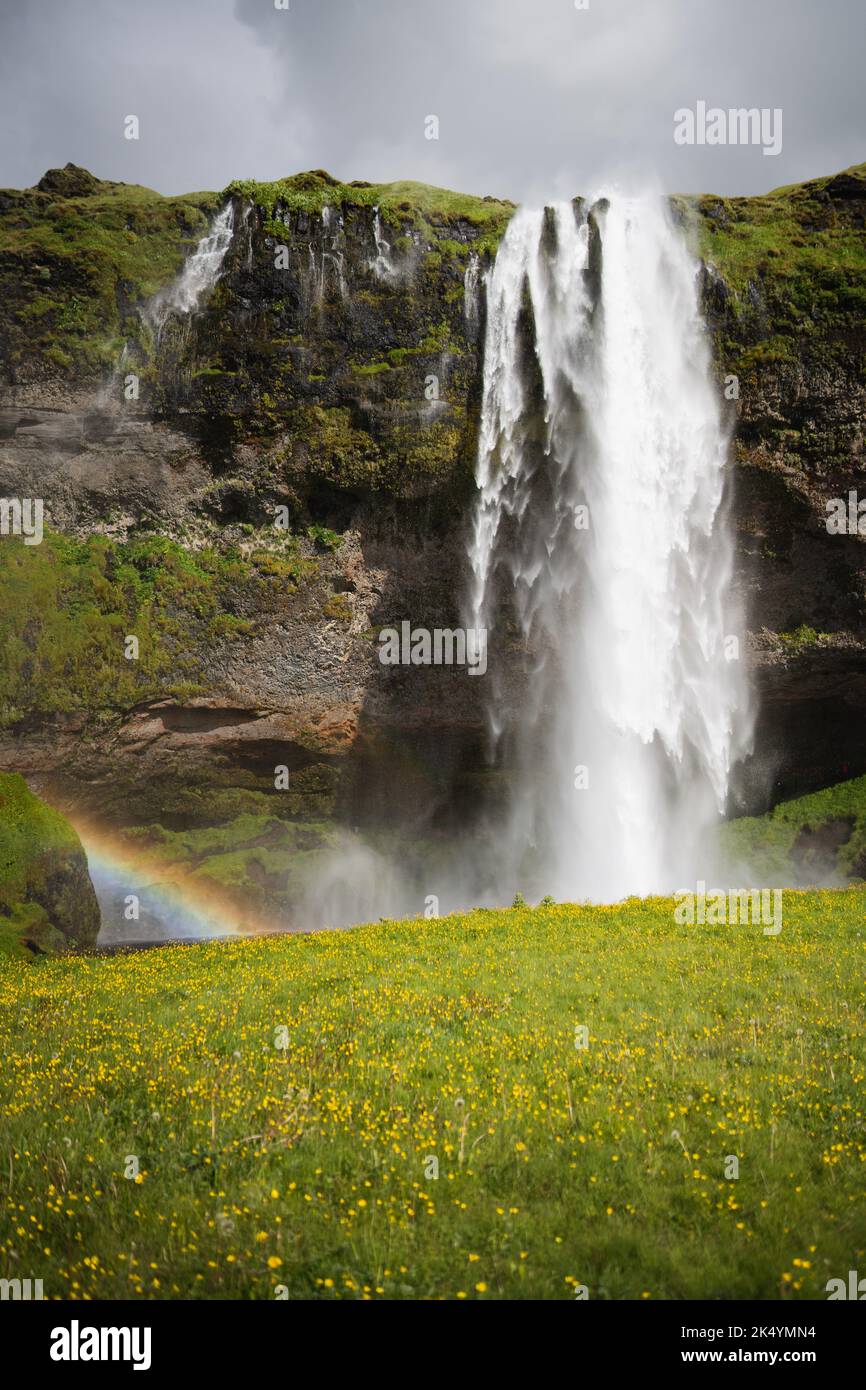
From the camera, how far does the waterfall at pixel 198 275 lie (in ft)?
100

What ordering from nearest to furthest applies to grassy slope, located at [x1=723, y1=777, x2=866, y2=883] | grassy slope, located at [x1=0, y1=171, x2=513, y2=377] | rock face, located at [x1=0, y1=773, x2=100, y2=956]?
rock face, located at [x1=0, y1=773, x2=100, y2=956] < grassy slope, located at [x1=0, y1=171, x2=513, y2=377] < grassy slope, located at [x1=723, y1=777, x2=866, y2=883]

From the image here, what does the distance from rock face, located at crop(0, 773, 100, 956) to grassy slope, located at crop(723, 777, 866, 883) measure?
78.2 feet

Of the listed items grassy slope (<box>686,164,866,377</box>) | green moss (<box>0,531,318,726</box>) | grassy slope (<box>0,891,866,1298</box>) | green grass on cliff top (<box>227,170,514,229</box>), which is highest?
green grass on cliff top (<box>227,170,514,229</box>)

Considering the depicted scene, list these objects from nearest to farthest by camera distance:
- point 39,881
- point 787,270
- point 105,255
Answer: point 39,881 < point 787,270 < point 105,255

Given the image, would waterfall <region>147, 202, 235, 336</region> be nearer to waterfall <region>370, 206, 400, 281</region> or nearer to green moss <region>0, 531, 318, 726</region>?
waterfall <region>370, 206, 400, 281</region>

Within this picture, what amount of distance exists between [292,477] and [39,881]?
59.6 ft

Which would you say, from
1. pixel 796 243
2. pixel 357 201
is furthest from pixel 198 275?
pixel 796 243

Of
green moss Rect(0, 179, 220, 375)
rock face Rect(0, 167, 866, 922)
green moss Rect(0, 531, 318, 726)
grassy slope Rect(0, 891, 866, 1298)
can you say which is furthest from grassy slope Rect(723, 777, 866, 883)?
green moss Rect(0, 179, 220, 375)

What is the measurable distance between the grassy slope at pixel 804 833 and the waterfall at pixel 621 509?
241 cm

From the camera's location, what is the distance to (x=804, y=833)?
31.6 metres

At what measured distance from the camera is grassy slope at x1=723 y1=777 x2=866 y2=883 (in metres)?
30.5

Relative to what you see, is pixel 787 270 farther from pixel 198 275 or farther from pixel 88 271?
pixel 88 271

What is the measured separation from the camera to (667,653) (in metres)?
28.4
